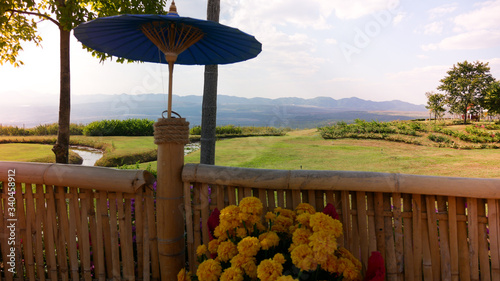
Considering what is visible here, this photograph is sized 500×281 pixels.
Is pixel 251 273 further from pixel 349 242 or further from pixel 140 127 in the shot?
pixel 140 127

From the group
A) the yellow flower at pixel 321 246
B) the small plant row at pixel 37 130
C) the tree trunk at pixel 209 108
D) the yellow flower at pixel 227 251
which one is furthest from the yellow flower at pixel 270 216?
the small plant row at pixel 37 130

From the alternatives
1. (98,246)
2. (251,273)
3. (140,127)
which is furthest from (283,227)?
(140,127)

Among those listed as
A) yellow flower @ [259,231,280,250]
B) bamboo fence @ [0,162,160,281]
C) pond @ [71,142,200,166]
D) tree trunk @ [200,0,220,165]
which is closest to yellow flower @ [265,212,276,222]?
yellow flower @ [259,231,280,250]

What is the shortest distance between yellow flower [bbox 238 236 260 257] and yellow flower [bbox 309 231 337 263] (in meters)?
0.27

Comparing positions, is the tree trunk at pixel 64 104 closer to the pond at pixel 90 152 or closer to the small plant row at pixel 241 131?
the pond at pixel 90 152

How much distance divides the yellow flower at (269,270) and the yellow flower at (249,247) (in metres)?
0.11

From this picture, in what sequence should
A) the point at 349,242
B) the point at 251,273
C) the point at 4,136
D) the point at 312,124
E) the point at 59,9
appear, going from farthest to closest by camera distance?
the point at 312,124 < the point at 4,136 < the point at 59,9 < the point at 349,242 < the point at 251,273

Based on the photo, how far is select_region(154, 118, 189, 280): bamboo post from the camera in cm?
198

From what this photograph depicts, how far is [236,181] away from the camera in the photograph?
6.35 ft

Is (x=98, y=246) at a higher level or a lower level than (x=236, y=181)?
lower

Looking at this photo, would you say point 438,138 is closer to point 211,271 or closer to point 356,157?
point 356,157

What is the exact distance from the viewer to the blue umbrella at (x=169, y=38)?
6.07 feet

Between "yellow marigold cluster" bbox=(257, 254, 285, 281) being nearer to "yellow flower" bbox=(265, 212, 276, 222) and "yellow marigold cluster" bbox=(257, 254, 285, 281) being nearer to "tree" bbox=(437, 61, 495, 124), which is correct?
"yellow flower" bbox=(265, 212, 276, 222)

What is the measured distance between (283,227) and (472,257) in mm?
1129
